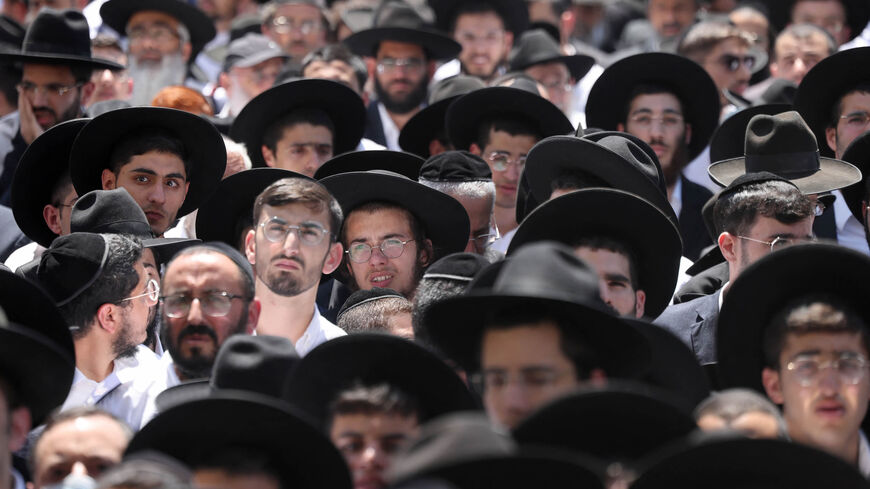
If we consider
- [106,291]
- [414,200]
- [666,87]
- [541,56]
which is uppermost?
[541,56]

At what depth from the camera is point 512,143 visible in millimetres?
8930

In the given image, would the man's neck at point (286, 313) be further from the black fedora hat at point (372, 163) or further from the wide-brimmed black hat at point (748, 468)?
the wide-brimmed black hat at point (748, 468)

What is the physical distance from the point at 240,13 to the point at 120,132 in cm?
624

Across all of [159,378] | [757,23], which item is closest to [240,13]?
[757,23]

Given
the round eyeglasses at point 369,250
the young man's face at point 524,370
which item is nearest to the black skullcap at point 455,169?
the round eyeglasses at point 369,250

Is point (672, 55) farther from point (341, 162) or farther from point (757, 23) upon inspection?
point (757, 23)

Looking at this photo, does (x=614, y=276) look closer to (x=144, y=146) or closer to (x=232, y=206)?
(x=232, y=206)

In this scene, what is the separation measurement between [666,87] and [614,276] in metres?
3.03

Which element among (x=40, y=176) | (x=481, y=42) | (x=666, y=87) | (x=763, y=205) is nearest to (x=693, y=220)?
(x=666, y=87)

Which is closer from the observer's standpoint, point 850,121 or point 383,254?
point 383,254

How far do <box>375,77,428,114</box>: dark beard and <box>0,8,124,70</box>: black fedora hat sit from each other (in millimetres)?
1968

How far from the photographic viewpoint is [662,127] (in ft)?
29.8

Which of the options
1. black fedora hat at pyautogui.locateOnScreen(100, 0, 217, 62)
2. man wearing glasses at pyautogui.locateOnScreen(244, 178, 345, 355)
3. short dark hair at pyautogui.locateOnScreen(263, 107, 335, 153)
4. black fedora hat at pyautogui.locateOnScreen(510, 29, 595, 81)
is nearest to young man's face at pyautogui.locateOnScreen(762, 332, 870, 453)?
man wearing glasses at pyautogui.locateOnScreen(244, 178, 345, 355)

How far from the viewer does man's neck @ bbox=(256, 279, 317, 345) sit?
7.02 metres
